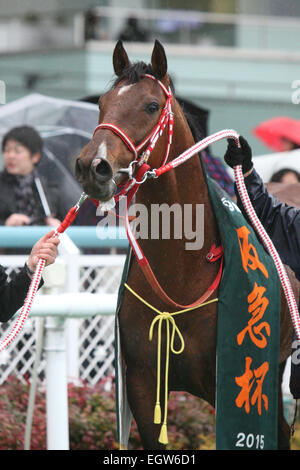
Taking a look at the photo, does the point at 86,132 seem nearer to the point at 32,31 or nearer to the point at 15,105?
the point at 15,105

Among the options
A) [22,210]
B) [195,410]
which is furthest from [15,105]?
[195,410]

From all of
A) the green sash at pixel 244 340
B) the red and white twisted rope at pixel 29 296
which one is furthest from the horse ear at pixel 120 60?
the red and white twisted rope at pixel 29 296

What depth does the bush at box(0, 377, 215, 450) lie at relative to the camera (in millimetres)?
4785

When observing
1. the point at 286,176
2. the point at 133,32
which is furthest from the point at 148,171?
the point at 133,32

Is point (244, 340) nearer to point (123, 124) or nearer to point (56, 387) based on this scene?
point (123, 124)

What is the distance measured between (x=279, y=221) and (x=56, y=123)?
12.9ft

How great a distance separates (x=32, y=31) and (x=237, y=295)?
1325 centimetres

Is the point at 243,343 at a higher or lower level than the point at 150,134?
lower

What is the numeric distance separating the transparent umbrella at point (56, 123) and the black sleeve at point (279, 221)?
3253 millimetres

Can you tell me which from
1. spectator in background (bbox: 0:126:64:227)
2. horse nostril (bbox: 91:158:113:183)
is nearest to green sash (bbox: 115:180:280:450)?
horse nostril (bbox: 91:158:113:183)

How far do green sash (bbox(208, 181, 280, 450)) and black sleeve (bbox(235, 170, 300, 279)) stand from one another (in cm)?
9

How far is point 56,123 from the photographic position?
729cm
